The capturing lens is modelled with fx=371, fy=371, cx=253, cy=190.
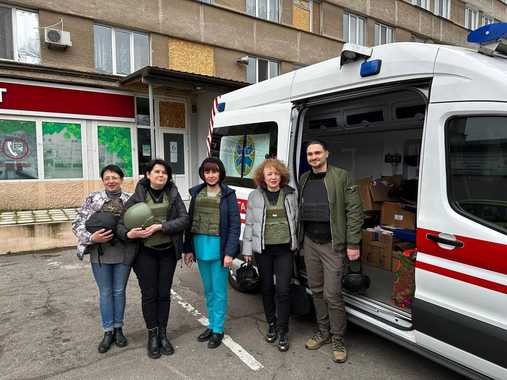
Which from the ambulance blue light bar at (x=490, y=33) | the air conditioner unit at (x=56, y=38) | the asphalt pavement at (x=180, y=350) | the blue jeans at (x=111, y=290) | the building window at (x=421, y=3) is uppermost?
the building window at (x=421, y=3)

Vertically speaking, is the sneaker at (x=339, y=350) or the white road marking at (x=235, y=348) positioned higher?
the sneaker at (x=339, y=350)

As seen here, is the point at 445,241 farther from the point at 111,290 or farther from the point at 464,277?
the point at 111,290

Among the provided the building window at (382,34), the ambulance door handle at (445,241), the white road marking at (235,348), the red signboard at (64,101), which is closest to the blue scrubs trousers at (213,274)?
the white road marking at (235,348)

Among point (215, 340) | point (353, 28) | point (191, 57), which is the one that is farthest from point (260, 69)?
point (215, 340)

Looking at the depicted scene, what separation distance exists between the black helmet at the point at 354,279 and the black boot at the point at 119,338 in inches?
82.2

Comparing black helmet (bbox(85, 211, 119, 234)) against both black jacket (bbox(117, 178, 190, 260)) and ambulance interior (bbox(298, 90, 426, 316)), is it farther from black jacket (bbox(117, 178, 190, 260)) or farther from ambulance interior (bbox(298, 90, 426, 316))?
ambulance interior (bbox(298, 90, 426, 316))

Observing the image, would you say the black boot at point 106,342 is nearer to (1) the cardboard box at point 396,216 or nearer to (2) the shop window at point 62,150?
(1) the cardboard box at point 396,216

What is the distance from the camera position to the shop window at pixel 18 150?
950 cm

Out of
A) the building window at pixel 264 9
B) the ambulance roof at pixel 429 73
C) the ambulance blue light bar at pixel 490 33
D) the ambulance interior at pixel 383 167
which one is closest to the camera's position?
the ambulance roof at pixel 429 73

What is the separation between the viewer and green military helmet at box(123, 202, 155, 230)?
2982mm

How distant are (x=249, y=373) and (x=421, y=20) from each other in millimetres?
20993

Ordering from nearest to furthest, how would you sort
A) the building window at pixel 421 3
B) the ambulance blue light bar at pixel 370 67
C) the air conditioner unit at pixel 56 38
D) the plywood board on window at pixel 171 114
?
the ambulance blue light bar at pixel 370 67 < the air conditioner unit at pixel 56 38 < the plywood board on window at pixel 171 114 < the building window at pixel 421 3

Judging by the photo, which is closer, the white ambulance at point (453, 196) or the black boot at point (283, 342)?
the white ambulance at point (453, 196)

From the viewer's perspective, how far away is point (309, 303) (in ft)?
11.4
